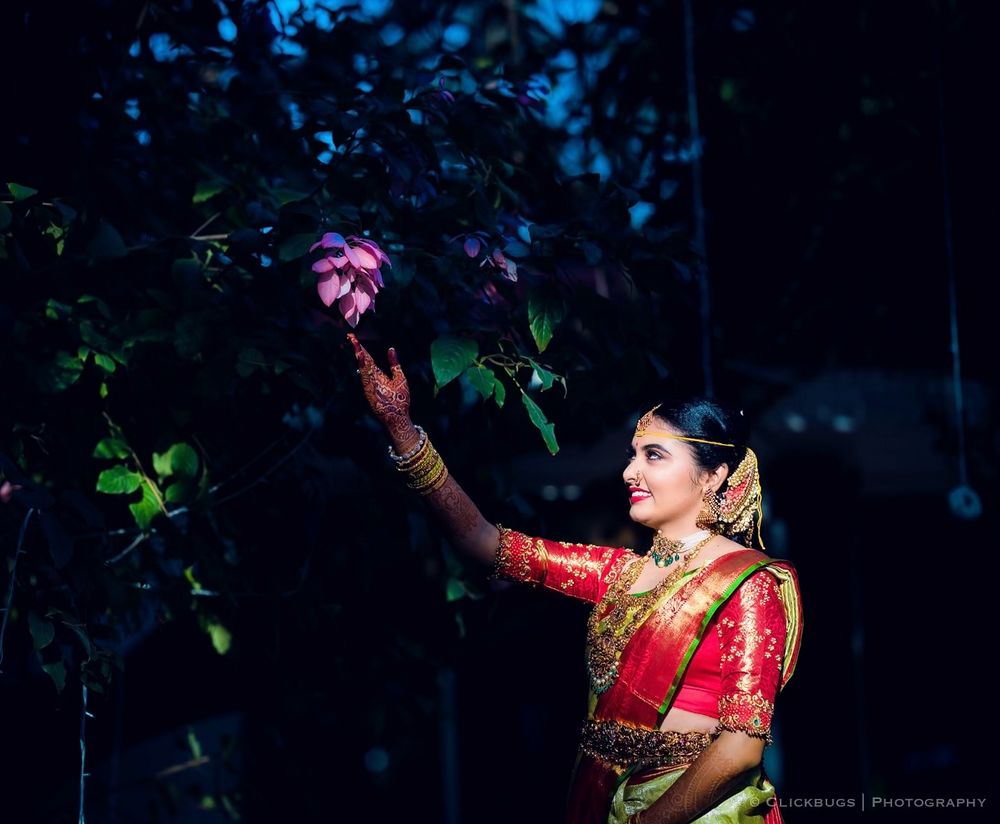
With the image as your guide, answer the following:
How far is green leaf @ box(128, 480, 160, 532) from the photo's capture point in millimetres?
2934

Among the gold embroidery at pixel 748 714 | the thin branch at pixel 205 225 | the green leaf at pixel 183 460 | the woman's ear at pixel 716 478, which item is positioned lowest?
the gold embroidery at pixel 748 714

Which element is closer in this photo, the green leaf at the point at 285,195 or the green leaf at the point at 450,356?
the green leaf at the point at 450,356

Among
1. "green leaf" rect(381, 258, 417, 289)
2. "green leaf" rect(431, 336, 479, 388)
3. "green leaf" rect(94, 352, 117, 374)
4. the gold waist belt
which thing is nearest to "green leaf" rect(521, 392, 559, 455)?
"green leaf" rect(431, 336, 479, 388)

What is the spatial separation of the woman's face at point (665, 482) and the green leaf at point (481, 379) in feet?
1.13

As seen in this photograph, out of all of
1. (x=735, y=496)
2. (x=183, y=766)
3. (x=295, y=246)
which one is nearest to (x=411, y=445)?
(x=295, y=246)

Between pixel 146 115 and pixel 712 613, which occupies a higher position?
pixel 146 115

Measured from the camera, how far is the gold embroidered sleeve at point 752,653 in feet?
7.66

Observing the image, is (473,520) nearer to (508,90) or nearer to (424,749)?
(508,90)

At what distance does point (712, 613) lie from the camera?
243cm

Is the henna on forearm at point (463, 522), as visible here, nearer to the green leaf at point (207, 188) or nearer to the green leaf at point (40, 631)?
the green leaf at point (40, 631)

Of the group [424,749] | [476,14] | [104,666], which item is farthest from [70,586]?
[476,14]

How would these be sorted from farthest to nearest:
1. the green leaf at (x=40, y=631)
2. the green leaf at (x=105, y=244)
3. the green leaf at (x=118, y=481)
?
the green leaf at (x=118, y=481), the green leaf at (x=105, y=244), the green leaf at (x=40, y=631)

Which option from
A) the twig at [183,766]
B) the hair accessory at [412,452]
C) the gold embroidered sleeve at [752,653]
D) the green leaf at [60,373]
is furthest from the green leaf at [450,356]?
the twig at [183,766]

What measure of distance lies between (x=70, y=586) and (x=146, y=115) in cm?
139
